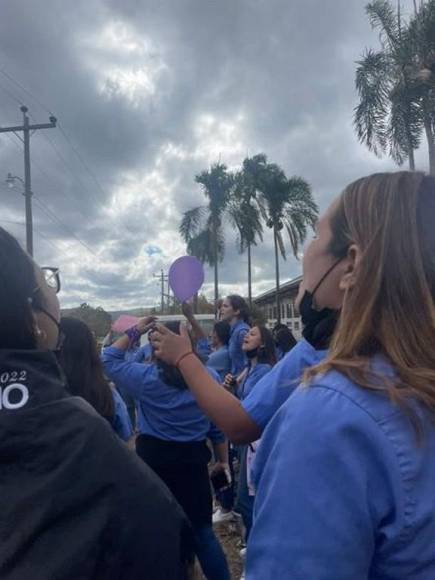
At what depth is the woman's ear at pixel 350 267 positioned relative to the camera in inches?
44.9

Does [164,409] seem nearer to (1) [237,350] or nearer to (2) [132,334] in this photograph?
(2) [132,334]

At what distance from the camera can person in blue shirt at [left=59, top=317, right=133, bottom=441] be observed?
294 centimetres

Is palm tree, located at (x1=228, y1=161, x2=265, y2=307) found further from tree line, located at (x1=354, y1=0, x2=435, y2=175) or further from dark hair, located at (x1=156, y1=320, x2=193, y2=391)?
dark hair, located at (x1=156, y1=320, x2=193, y2=391)

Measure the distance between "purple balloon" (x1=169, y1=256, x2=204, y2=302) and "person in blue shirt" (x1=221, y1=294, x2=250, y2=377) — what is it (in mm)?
3346

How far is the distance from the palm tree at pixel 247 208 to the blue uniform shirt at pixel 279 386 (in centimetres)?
2367

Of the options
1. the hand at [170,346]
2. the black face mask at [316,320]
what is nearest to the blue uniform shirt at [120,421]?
the hand at [170,346]

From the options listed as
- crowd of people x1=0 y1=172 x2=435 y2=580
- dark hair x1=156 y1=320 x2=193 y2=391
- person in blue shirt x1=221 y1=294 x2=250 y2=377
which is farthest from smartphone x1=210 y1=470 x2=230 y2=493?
crowd of people x1=0 y1=172 x2=435 y2=580

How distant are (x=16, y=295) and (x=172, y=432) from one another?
280 cm

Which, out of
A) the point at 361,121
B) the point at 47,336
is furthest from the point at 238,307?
the point at 361,121

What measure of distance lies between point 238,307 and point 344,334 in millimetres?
6106

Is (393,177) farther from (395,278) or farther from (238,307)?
(238,307)

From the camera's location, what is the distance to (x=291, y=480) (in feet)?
2.88

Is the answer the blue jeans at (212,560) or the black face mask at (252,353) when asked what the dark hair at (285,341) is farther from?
the blue jeans at (212,560)

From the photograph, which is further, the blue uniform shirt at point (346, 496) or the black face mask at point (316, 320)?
the black face mask at point (316, 320)
